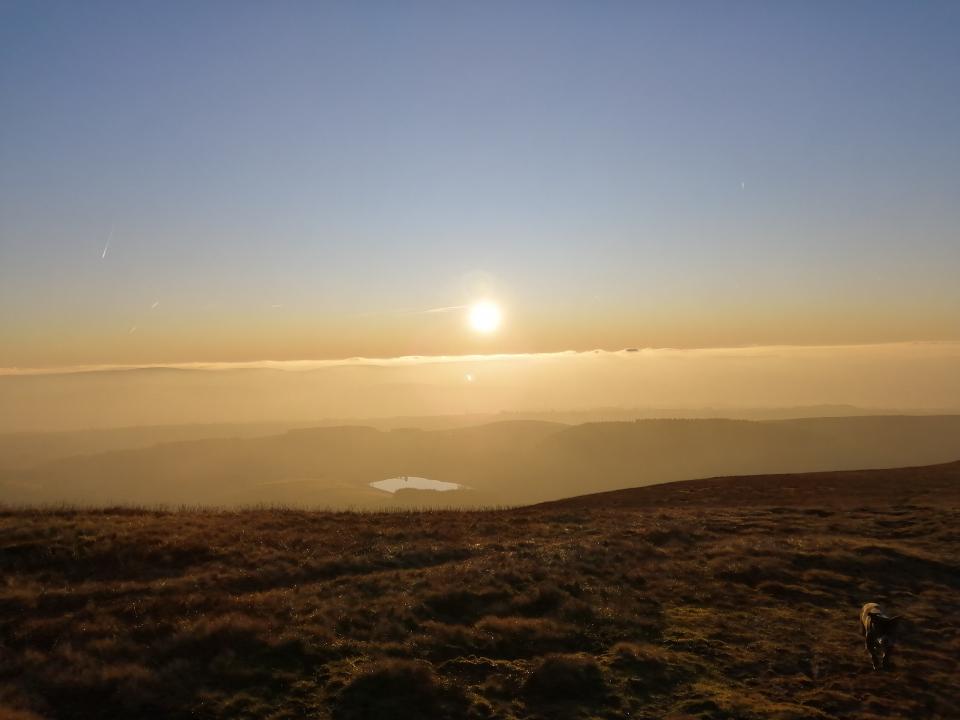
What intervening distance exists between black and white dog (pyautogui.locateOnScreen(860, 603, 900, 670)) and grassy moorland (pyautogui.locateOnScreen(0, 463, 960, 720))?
1.24 ft

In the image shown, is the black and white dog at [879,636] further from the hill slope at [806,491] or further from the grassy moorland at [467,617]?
the hill slope at [806,491]

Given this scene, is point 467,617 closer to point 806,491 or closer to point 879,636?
point 879,636

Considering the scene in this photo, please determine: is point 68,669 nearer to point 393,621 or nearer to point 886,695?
point 393,621

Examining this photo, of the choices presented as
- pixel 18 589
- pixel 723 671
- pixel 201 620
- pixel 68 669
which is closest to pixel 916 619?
pixel 723 671

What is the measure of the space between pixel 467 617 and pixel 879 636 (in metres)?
9.16

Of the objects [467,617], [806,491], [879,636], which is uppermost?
[879,636]

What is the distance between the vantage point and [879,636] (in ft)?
40.8

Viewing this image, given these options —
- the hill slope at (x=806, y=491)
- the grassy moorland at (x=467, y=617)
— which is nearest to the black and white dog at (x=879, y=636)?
the grassy moorland at (x=467, y=617)

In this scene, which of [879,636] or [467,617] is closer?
[879,636]

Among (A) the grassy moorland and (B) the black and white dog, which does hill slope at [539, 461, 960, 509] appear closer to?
(A) the grassy moorland

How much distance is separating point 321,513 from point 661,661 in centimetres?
2009

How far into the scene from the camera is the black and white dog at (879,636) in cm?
1223

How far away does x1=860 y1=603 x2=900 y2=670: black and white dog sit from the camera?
12234 millimetres

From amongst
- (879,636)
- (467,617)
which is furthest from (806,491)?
(467,617)
